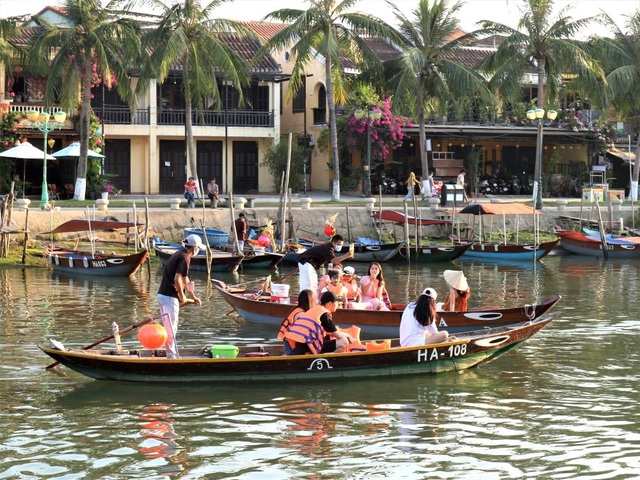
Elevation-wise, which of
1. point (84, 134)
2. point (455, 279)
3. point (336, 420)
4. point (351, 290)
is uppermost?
point (84, 134)

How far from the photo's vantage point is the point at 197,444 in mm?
12500

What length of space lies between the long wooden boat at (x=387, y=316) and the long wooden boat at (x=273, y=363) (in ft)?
5.71

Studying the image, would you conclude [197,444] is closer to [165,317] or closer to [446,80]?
[165,317]

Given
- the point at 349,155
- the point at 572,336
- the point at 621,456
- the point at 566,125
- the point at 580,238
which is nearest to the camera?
the point at 621,456

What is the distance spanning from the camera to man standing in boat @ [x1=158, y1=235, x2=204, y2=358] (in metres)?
15.1

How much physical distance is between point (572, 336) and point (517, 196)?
31.2 metres

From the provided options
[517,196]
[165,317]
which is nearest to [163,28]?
[517,196]

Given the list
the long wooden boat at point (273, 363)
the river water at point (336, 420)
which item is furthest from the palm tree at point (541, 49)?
the long wooden boat at point (273, 363)

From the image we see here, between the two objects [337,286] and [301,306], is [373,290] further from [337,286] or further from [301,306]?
[301,306]

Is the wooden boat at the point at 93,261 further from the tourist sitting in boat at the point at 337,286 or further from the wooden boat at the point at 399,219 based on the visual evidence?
the tourist sitting in boat at the point at 337,286

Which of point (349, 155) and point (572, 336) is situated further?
point (349, 155)

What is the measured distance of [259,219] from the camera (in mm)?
36750

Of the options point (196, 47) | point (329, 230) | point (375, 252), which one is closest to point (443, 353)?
point (375, 252)

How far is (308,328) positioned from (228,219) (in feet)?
72.0
